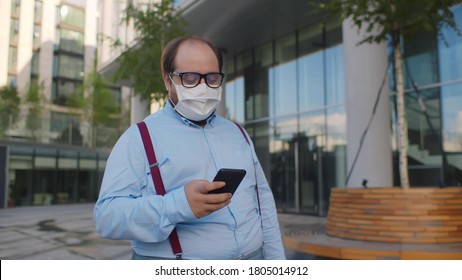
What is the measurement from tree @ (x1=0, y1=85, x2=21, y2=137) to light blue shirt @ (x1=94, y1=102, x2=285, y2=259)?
67.7 ft

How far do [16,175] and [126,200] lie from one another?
20.4m

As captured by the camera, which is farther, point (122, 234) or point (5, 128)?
point (5, 128)

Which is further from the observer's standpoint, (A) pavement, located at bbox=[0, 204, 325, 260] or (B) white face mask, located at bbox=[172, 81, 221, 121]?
(A) pavement, located at bbox=[0, 204, 325, 260]

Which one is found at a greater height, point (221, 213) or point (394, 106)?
point (394, 106)

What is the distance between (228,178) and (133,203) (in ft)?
1.05

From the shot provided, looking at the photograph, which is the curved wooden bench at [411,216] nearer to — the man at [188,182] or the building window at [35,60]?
the man at [188,182]

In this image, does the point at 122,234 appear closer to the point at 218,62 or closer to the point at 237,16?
the point at 218,62

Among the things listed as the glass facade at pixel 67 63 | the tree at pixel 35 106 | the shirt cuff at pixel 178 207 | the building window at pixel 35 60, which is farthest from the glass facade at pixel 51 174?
the shirt cuff at pixel 178 207

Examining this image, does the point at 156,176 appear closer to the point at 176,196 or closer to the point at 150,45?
the point at 176,196

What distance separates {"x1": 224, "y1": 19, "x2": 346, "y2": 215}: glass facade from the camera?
1247cm

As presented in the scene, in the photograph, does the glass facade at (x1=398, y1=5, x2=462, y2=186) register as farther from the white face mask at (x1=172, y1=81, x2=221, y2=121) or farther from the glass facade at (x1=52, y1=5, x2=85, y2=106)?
the glass facade at (x1=52, y1=5, x2=85, y2=106)

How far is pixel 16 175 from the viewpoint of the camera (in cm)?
1945

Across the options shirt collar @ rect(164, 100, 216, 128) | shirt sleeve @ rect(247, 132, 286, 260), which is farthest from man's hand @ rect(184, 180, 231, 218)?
shirt sleeve @ rect(247, 132, 286, 260)
